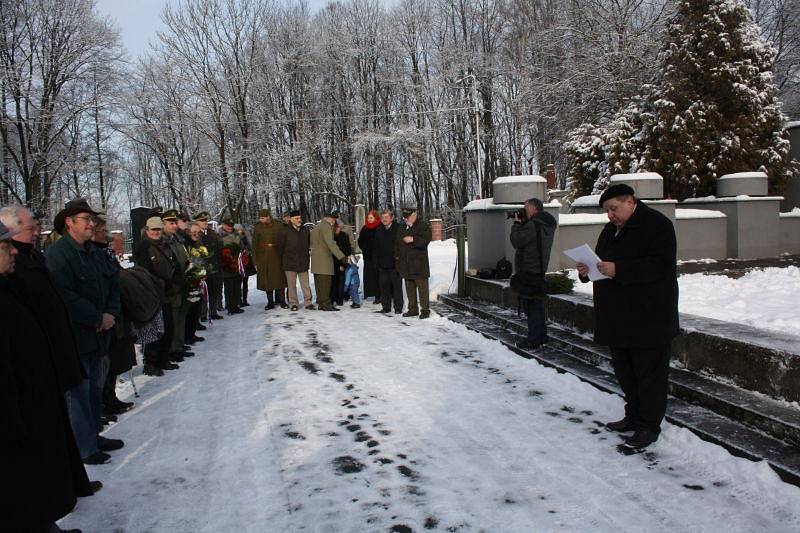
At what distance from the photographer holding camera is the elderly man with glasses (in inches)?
171

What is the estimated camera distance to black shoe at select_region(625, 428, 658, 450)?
164 inches

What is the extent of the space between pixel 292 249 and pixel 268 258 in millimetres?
563

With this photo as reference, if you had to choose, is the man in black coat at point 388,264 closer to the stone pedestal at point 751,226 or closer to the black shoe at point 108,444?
the black shoe at point 108,444

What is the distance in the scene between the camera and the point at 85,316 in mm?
4336

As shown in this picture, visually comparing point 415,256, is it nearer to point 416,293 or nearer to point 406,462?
point 416,293

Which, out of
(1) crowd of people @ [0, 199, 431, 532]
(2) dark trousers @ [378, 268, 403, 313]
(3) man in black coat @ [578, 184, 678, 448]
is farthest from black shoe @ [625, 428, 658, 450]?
(2) dark trousers @ [378, 268, 403, 313]

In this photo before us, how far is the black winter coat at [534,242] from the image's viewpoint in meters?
6.94

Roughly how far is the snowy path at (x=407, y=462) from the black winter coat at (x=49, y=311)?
2.90 ft

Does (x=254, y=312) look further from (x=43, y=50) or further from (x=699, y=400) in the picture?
(x=43, y=50)

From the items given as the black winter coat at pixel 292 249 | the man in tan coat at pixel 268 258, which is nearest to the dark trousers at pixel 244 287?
the man in tan coat at pixel 268 258

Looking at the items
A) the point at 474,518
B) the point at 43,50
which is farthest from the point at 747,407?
the point at 43,50

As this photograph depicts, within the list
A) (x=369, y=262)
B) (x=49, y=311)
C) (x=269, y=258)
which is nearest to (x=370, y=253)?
(x=369, y=262)

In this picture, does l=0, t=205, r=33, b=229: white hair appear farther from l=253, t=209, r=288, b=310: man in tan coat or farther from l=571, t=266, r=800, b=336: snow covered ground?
l=253, t=209, r=288, b=310: man in tan coat

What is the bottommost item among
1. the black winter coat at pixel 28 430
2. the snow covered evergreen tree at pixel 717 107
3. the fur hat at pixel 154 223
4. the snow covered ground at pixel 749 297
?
the snow covered ground at pixel 749 297
